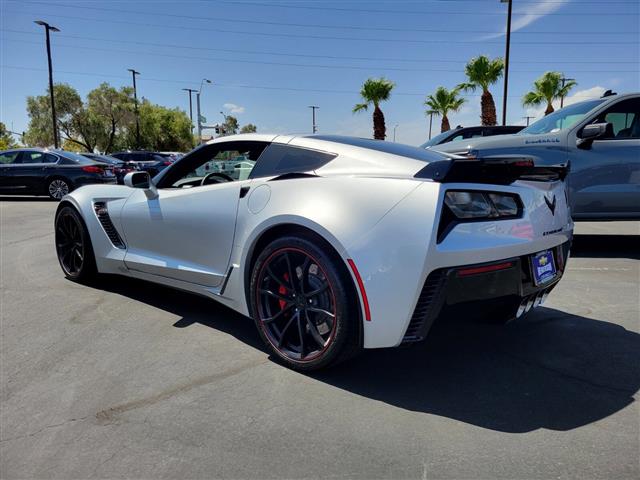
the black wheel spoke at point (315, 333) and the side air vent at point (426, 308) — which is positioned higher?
the side air vent at point (426, 308)

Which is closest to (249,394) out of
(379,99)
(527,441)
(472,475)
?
(472,475)

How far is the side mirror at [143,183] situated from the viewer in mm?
3740

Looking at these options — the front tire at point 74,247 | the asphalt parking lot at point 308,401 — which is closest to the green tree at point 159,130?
the front tire at point 74,247

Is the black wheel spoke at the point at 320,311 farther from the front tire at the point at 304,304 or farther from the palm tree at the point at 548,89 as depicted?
the palm tree at the point at 548,89

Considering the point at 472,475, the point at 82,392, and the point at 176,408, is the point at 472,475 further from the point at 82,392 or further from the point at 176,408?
the point at 82,392

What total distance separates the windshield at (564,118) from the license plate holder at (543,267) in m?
3.89

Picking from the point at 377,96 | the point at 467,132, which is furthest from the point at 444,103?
the point at 467,132

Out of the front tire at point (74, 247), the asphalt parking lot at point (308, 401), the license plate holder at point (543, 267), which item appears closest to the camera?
the asphalt parking lot at point (308, 401)

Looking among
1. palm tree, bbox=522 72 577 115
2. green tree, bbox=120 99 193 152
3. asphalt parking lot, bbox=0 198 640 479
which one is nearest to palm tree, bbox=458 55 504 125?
palm tree, bbox=522 72 577 115

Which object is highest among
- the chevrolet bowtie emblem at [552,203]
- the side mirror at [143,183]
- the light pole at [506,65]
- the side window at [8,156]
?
the light pole at [506,65]

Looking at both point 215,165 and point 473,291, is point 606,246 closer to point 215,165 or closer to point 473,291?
point 473,291

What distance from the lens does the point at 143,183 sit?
3.76m

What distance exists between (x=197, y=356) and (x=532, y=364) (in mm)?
2012

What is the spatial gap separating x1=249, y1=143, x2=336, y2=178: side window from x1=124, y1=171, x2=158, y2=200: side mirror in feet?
3.64
